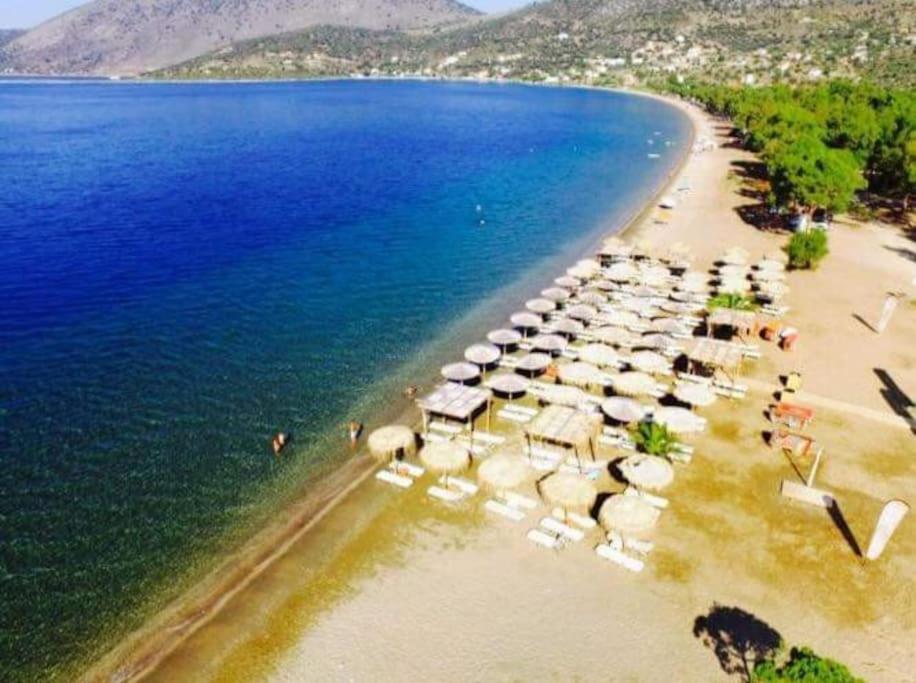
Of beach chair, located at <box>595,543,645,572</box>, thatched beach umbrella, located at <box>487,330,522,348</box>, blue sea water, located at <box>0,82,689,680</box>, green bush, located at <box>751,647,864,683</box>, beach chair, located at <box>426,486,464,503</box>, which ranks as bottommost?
blue sea water, located at <box>0,82,689,680</box>

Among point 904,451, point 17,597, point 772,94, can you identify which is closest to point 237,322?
point 17,597

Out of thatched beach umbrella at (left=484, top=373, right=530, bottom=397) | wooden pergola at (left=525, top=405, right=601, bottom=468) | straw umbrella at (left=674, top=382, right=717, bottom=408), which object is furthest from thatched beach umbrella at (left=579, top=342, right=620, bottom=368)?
wooden pergola at (left=525, top=405, right=601, bottom=468)

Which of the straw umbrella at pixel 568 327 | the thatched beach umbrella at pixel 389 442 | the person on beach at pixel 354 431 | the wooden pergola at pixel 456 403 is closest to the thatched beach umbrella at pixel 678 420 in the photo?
the wooden pergola at pixel 456 403

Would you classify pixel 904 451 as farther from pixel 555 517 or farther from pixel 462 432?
pixel 462 432

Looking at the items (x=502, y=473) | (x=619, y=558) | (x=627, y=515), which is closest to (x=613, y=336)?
(x=502, y=473)

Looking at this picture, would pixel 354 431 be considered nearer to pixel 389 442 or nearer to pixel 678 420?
pixel 389 442

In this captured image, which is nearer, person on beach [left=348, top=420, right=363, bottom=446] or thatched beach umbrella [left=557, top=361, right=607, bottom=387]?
person on beach [left=348, top=420, right=363, bottom=446]

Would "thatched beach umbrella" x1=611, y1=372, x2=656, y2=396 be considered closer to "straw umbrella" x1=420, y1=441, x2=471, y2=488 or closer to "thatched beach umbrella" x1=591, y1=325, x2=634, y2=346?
"thatched beach umbrella" x1=591, y1=325, x2=634, y2=346
